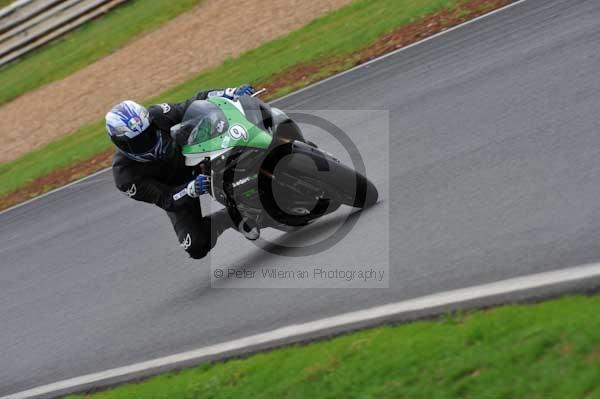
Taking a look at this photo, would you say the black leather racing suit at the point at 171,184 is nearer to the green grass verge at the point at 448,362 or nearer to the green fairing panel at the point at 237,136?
the green fairing panel at the point at 237,136

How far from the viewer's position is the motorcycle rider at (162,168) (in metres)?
7.53

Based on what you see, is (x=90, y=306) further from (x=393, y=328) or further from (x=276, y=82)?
(x=276, y=82)

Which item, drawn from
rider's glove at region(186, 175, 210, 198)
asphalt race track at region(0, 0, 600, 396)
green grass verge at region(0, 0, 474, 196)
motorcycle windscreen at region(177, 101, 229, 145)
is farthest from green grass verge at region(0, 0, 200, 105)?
rider's glove at region(186, 175, 210, 198)

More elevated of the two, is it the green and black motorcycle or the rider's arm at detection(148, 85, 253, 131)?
the rider's arm at detection(148, 85, 253, 131)

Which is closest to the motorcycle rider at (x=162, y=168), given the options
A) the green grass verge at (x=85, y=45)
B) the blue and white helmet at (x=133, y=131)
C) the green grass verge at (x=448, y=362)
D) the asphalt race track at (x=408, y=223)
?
the blue and white helmet at (x=133, y=131)

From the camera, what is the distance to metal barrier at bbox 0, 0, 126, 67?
2402cm

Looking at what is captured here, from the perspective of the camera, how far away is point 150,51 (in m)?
20.3

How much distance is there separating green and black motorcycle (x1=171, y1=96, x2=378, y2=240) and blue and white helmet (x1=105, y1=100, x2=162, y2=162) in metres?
0.21

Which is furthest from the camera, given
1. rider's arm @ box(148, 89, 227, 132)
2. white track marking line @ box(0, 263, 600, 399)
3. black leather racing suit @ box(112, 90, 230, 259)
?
rider's arm @ box(148, 89, 227, 132)

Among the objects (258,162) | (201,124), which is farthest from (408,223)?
(201,124)
